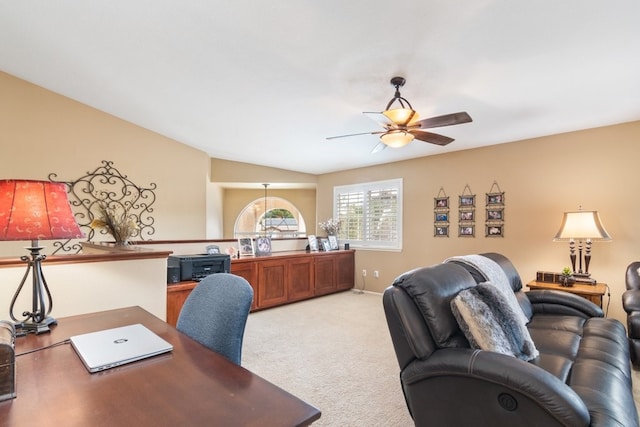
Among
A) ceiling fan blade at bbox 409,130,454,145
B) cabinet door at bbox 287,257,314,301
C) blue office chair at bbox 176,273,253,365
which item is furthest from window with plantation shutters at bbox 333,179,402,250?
blue office chair at bbox 176,273,253,365

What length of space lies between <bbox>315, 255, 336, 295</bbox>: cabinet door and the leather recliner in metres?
3.71

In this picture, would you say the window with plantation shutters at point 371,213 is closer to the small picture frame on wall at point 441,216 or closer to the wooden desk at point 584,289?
the small picture frame on wall at point 441,216

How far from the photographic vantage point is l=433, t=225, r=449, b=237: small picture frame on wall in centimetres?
480

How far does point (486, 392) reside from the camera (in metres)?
1.37

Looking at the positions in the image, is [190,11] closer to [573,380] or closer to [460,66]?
[460,66]

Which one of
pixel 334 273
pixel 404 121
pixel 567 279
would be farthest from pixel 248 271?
pixel 567 279

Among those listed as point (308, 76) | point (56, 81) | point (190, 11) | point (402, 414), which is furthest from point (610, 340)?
point (56, 81)

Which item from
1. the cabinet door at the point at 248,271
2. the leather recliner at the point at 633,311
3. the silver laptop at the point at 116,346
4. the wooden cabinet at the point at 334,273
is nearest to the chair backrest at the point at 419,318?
the silver laptop at the point at 116,346

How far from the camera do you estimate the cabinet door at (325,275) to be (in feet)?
17.5

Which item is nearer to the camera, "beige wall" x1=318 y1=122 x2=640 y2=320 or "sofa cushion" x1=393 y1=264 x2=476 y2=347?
"sofa cushion" x1=393 y1=264 x2=476 y2=347

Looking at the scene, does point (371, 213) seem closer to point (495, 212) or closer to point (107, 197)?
point (495, 212)

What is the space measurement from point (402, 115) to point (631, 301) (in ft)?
8.63

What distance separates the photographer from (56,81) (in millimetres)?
3615

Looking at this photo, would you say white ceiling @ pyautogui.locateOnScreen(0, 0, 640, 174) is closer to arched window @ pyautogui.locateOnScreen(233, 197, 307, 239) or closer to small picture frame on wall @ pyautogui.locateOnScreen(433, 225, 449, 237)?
small picture frame on wall @ pyautogui.locateOnScreen(433, 225, 449, 237)
